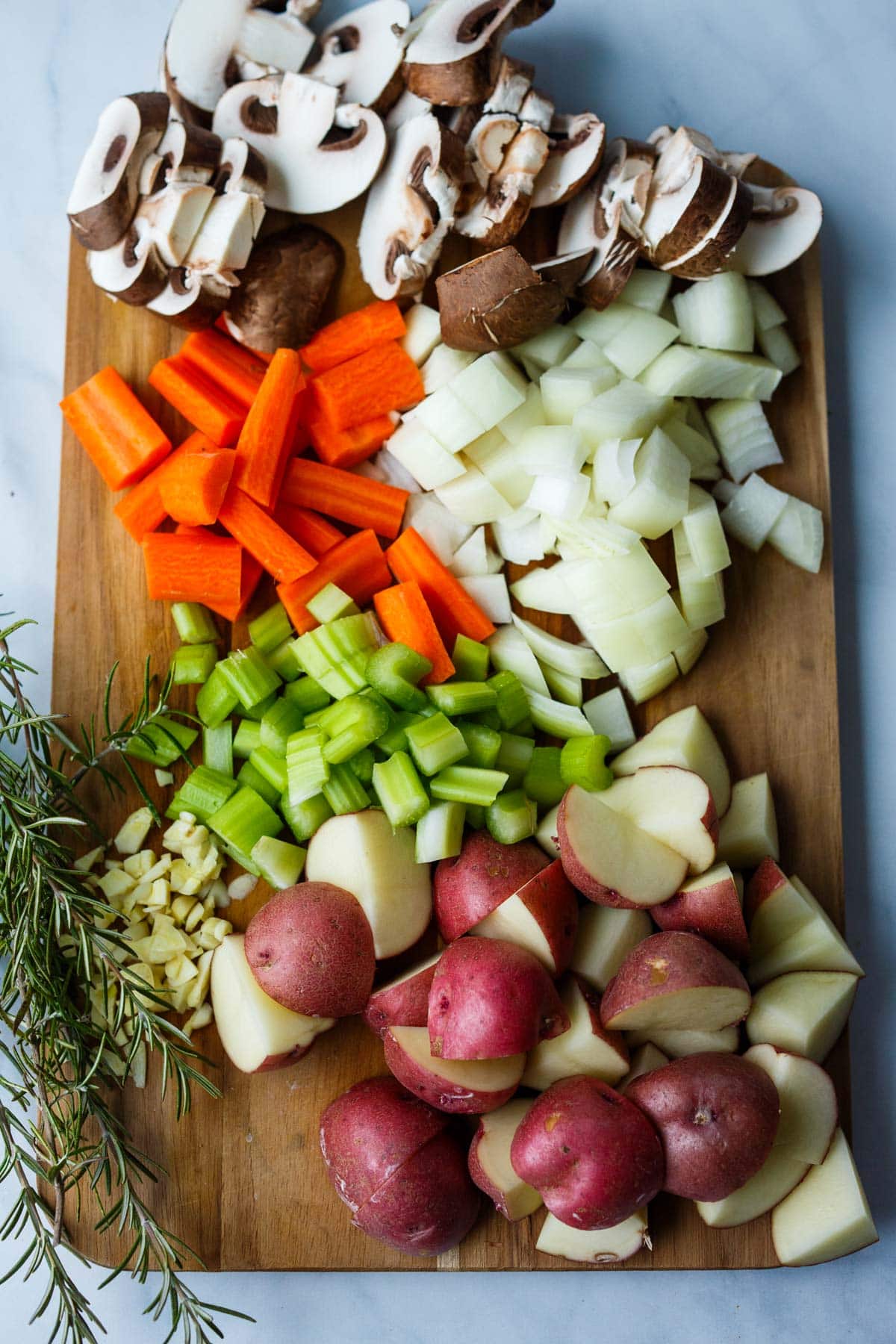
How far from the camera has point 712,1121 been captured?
2.19m

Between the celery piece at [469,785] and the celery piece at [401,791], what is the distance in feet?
0.15

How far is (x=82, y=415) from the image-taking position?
8.71ft

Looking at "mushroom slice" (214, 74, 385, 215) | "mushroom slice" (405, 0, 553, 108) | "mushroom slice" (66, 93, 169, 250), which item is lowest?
"mushroom slice" (66, 93, 169, 250)

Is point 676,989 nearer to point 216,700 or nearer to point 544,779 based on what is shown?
point 544,779

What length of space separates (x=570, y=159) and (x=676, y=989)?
1987 millimetres

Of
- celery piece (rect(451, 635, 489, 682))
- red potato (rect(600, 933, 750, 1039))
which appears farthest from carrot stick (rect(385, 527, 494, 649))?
red potato (rect(600, 933, 750, 1039))

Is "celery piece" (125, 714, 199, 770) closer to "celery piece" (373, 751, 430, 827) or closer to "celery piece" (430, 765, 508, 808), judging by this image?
"celery piece" (373, 751, 430, 827)

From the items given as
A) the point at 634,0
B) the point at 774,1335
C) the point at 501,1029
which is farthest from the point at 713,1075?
the point at 634,0

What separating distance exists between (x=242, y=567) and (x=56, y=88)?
5.00ft

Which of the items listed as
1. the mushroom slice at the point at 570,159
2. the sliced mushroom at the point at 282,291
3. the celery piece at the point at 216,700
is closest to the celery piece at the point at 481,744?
the celery piece at the point at 216,700

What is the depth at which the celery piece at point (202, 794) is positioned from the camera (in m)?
2.58

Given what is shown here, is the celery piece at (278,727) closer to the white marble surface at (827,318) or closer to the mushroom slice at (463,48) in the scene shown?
the white marble surface at (827,318)

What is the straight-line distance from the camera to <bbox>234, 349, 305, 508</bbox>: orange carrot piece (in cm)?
258

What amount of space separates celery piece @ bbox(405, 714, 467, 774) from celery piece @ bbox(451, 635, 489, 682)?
0.19m
